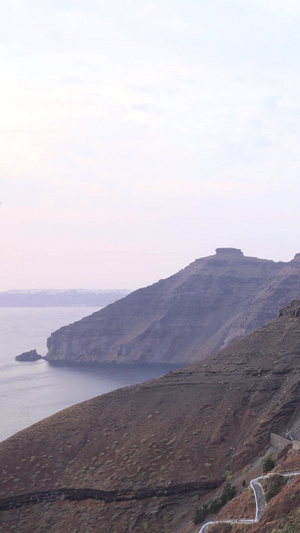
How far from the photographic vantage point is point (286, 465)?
3494 cm

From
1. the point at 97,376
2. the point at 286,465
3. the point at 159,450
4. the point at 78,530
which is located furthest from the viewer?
the point at 97,376

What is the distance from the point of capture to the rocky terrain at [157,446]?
4322 cm

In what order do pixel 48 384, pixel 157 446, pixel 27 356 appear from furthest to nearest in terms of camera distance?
pixel 27 356 → pixel 48 384 → pixel 157 446

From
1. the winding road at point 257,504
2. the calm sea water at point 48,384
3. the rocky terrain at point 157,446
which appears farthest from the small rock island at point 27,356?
the winding road at point 257,504

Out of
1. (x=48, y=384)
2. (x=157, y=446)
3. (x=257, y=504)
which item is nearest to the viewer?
(x=257, y=504)

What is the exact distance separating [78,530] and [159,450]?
9318mm

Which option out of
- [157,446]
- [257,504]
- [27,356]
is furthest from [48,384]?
[257,504]

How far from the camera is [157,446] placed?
162 feet

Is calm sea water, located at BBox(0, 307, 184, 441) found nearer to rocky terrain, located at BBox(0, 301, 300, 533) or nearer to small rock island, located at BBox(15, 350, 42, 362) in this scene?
small rock island, located at BBox(15, 350, 42, 362)

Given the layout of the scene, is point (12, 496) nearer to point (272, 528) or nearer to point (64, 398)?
point (272, 528)

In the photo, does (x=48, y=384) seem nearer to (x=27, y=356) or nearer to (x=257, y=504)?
(x=27, y=356)

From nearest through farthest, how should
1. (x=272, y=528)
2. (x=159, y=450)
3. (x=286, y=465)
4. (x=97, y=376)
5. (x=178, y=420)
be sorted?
(x=272, y=528) < (x=286, y=465) < (x=159, y=450) < (x=178, y=420) < (x=97, y=376)

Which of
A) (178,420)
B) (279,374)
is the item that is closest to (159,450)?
(178,420)

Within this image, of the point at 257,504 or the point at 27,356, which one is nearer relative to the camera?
the point at 257,504
